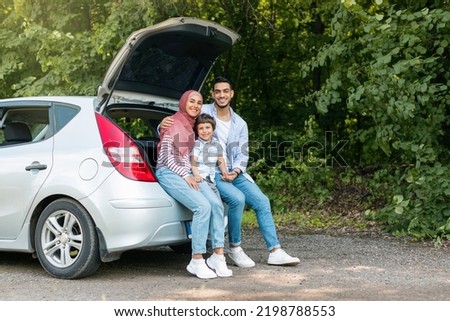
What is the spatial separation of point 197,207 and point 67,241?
1.14m

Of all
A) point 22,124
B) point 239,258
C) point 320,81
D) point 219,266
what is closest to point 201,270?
point 219,266

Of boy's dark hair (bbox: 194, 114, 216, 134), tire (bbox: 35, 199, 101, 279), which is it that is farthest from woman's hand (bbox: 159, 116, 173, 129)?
tire (bbox: 35, 199, 101, 279)

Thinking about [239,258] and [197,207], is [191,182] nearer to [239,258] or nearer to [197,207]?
[197,207]

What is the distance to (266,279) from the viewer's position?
6.07m

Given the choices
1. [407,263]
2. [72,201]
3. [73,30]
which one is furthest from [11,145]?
[73,30]

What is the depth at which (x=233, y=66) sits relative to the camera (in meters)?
14.5

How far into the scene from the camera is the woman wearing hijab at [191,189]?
240 inches

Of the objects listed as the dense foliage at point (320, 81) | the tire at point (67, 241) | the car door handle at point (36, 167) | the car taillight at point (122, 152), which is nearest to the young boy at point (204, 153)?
the car taillight at point (122, 152)

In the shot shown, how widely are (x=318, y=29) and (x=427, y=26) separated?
6.55m

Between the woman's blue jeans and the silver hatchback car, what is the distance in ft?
0.28

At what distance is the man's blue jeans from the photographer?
658 centimetres

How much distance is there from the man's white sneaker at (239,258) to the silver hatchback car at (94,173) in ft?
2.24

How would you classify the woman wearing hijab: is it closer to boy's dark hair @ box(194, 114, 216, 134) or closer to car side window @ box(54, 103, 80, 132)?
boy's dark hair @ box(194, 114, 216, 134)

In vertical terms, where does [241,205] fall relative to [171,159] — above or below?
below
